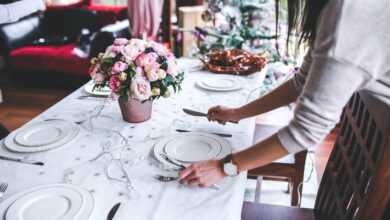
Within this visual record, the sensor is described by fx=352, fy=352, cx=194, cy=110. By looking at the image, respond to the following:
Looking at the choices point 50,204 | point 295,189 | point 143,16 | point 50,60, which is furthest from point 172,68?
point 50,60

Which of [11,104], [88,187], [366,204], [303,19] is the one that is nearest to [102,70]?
[88,187]

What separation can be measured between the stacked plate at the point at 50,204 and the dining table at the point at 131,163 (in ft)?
0.10

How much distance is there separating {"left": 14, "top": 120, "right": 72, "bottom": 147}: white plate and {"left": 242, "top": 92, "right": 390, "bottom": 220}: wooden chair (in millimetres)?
663

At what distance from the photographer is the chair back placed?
2.68 feet

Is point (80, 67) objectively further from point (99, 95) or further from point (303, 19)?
point (303, 19)

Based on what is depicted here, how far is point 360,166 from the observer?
960 mm

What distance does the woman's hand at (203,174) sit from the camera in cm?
86

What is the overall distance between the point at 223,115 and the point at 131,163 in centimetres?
37

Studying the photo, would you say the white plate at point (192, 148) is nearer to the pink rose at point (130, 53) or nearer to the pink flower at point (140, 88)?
the pink flower at point (140, 88)

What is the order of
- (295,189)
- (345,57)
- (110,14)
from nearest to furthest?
(345,57) < (295,189) < (110,14)

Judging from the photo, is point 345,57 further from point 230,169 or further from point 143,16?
point 143,16

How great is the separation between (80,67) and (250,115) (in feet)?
8.78

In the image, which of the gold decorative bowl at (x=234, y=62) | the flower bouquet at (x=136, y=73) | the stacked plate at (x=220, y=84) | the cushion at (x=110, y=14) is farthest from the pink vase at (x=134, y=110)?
the cushion at (x=110, y=14)

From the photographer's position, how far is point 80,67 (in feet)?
11.4
